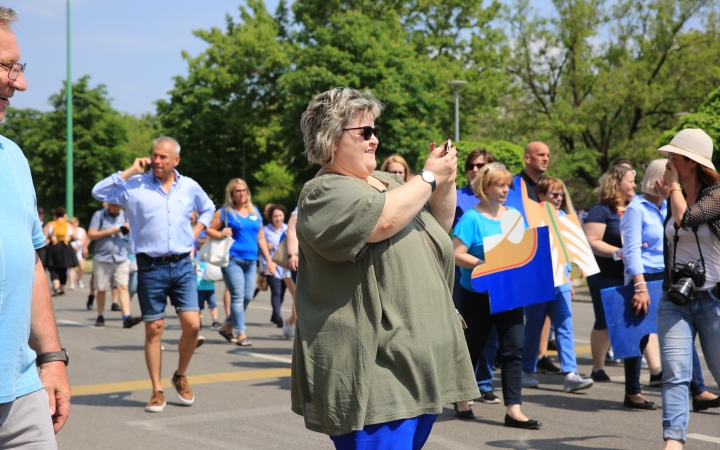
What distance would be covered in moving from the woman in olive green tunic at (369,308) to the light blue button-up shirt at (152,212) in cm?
396

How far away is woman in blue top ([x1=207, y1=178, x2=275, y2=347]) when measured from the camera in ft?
34.5

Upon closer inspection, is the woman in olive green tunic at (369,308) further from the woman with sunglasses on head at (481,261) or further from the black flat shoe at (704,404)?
the black flat shoe at (704,404)

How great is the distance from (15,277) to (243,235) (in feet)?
26.9

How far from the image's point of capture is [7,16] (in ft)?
8.32

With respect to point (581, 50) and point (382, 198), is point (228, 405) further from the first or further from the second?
point (581, 50)

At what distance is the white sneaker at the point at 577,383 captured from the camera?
23.9 feet

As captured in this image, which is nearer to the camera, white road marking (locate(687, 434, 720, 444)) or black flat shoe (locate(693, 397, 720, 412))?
white road marking (locate(687, 434, 720, 444))

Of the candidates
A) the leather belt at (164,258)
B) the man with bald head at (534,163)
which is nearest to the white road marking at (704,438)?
the man with bald head at (534,163)

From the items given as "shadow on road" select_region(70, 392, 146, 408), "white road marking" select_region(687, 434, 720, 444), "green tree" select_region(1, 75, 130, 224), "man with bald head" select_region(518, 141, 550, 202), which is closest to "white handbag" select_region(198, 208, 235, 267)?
"shadow on road" select_region(70, 392, 146, 408)

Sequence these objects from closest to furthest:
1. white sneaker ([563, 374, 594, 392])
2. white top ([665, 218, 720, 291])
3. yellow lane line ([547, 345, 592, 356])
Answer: white top ([665, 218, 720, 291]) → white sneaker ([563, 374, 594, 392]) → yellow lane line ([547, 345, 592, 356])

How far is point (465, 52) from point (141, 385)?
1505 inches

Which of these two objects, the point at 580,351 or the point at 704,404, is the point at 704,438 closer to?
the point at 704,404

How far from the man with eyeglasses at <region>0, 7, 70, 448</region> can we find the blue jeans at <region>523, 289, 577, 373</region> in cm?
550

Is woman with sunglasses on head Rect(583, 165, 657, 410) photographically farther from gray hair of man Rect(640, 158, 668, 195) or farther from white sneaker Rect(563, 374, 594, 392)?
gray hair of man Rect(640, 158, 668, 195)
